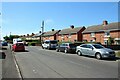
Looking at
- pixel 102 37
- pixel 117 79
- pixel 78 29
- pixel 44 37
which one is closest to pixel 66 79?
pixel 117 79

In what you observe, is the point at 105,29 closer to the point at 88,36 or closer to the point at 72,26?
the point at 88,36

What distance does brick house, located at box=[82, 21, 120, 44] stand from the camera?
49.8m

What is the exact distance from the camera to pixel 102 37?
55.0m

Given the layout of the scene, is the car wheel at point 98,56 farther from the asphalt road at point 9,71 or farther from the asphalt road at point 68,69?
the asphalt road at point 9,71

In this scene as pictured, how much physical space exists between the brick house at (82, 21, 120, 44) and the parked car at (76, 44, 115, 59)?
1045 inches

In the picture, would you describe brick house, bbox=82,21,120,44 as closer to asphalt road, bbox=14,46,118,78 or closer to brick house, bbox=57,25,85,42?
brick house, bbox=57,25,85,42

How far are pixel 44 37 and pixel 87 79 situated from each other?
85.6m

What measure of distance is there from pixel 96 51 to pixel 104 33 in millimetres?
33718

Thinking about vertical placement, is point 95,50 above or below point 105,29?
below

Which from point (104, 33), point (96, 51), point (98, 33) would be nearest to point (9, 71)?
point (96, 51)

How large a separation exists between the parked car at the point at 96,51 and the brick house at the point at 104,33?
26540 mm

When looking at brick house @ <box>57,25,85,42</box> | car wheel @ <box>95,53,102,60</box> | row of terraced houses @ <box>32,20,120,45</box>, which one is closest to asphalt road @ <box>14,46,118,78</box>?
car wheel @ <box>95,53,102,60</box>

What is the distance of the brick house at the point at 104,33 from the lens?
163 feet

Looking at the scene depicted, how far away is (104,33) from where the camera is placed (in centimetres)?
5406
